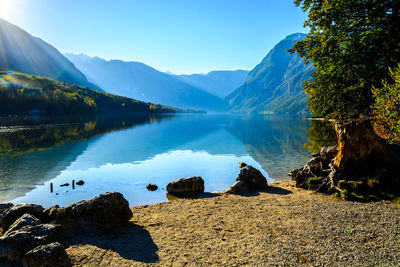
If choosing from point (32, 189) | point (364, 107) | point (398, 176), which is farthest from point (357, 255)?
point (32, 189)

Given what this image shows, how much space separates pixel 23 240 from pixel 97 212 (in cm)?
392

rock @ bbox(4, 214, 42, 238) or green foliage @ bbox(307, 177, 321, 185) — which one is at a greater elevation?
green foliage @ bbox(307, 177, 321, 185)

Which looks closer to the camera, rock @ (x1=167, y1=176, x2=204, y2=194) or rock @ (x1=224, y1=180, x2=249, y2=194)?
rock @ (x1=224, y1=180, x2=249, y2=194)

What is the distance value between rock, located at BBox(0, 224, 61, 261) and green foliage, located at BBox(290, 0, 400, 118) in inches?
1118

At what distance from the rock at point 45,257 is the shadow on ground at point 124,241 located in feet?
7.22

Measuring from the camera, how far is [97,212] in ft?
46.5

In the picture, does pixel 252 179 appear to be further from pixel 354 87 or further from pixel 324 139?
pixel 324 139

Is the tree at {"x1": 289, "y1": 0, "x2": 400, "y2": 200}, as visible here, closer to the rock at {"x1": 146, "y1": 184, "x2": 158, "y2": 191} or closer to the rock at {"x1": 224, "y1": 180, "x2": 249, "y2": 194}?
the rock at {"x1": 224, "y1": 180, "x2": 249, "y2": 194}

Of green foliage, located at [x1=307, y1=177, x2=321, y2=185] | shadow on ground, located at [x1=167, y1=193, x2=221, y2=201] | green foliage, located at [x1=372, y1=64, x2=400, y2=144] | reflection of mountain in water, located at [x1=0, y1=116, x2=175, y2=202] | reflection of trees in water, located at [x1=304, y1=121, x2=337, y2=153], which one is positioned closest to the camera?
green foliage, located at [x1=372, y1=64, x2=400, y2=144]

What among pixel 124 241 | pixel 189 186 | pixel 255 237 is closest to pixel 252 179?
pixel 189 186

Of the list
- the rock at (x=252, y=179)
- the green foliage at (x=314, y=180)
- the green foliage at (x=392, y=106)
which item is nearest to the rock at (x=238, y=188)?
the rock at (x=252, y=179)

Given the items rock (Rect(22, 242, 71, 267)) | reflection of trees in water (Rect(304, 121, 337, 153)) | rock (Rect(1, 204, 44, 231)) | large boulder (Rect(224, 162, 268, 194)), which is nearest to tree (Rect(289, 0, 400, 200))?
large boulder (Rect(224, 162, 268, 194))

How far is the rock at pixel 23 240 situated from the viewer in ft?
34.1

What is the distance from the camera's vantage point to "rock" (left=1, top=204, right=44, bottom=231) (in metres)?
14.5
